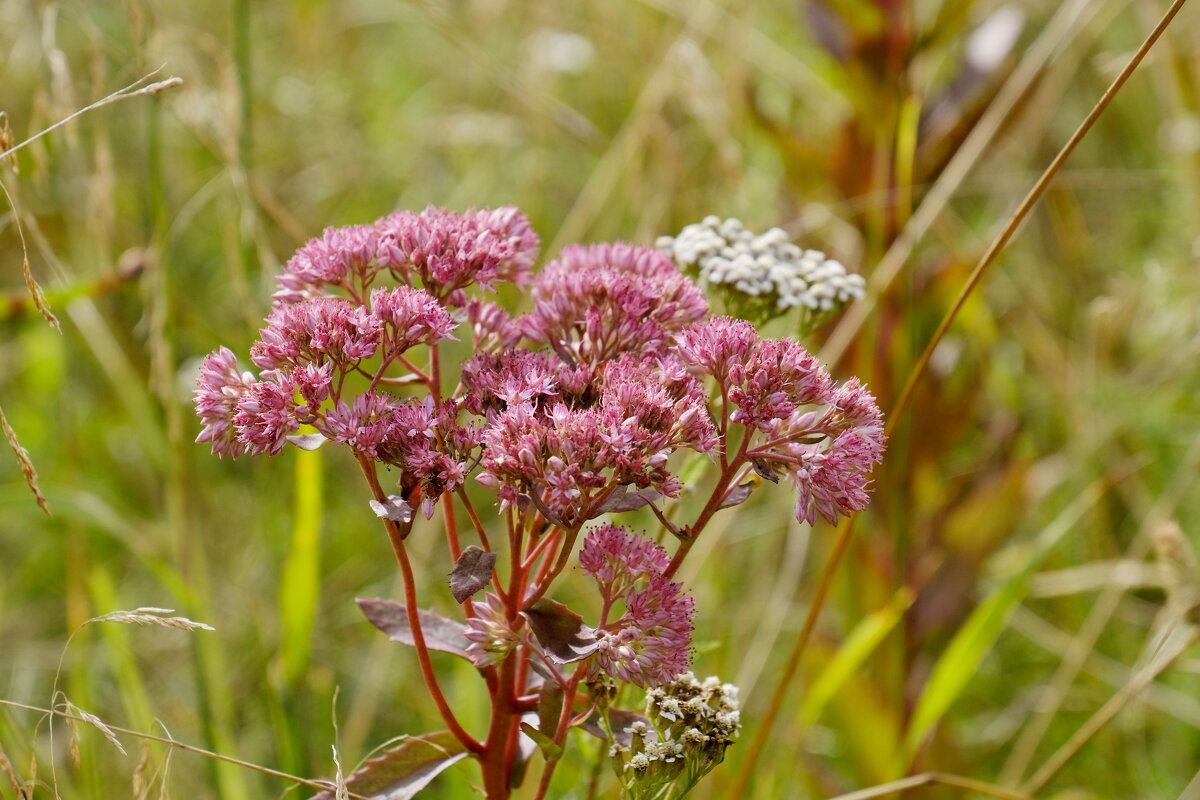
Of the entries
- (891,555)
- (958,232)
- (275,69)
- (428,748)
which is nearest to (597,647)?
(428,748)

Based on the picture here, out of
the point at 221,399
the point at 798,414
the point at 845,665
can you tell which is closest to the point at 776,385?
the point at 798,414

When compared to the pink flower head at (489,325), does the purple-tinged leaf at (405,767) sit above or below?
below

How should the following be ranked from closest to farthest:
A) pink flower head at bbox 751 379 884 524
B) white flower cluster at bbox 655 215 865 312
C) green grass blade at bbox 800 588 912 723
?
pink flower head at bbox 751 379 884 524, white flower cluster at bbox 655 215 865 312, green grass blade at bbox 800 588 912 723

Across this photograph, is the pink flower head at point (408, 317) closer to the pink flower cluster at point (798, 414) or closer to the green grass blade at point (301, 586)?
the pink flower cluster at point (798, 414)

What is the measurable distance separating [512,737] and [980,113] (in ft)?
6.85

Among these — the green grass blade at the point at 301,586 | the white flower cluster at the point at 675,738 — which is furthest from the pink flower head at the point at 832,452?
the green grass blade at the point at 301,586

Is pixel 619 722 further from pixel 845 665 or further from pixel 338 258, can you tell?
pixel 845 665

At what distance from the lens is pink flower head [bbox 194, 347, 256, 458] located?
49.4 inches

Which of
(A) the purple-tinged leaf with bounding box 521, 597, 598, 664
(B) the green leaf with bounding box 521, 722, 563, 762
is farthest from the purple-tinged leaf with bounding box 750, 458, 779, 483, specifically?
(B) the green leaf with bounding box 521, 722, 563, 762

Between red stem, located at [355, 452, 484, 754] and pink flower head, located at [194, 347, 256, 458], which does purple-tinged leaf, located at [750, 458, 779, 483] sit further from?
pink flower head, located at [194, 347, 256, 458]

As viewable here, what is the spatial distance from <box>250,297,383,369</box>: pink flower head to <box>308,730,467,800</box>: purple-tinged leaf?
46 cm

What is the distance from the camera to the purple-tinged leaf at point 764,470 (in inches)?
47.9

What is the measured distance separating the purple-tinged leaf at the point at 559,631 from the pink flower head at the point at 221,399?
387mm

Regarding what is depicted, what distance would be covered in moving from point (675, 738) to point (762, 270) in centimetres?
71
